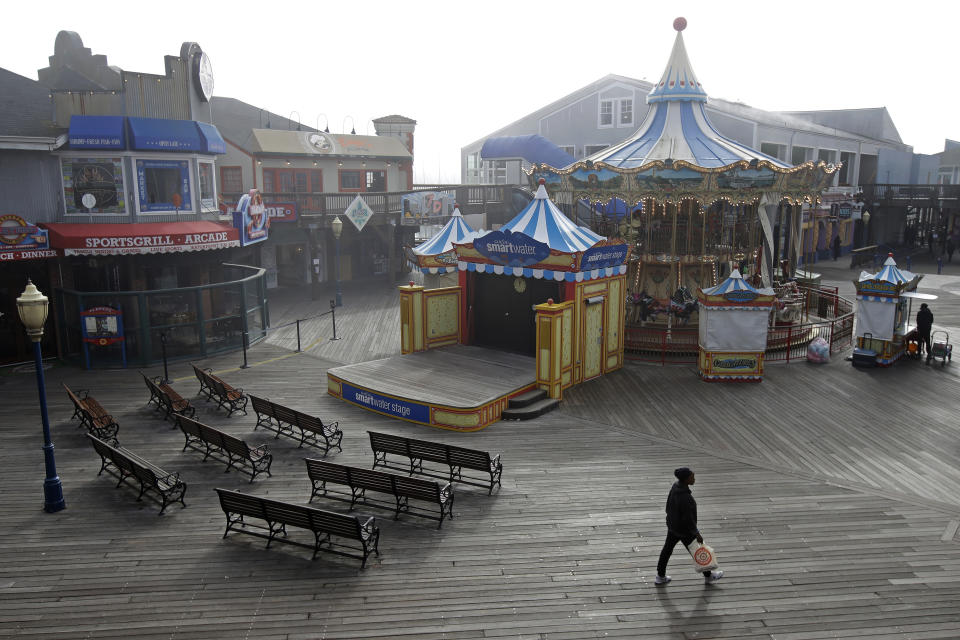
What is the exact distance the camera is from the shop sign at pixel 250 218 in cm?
2279

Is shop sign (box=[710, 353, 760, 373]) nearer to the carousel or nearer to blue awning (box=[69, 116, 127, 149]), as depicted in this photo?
the carousel

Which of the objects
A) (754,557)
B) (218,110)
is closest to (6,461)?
(754,557)

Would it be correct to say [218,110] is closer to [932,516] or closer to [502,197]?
[502,197]

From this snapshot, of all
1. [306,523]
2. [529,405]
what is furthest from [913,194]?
[306,523]

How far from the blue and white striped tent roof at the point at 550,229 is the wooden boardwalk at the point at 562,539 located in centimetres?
385

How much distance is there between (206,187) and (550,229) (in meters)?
12.4

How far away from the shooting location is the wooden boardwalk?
7910 mm

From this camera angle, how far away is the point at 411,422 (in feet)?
48.2

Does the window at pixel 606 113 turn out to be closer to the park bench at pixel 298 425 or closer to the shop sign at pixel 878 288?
the shop sign at pixel 878 288

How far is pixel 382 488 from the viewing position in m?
10.2

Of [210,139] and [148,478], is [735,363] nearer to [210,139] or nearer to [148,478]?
[148,478]

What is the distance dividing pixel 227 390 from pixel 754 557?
11.1 metres

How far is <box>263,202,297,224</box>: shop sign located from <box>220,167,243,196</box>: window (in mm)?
3251

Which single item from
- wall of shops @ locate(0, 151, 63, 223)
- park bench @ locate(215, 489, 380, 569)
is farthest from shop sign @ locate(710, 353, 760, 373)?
wall of shops @ locate(0, 151, 63, 223)
